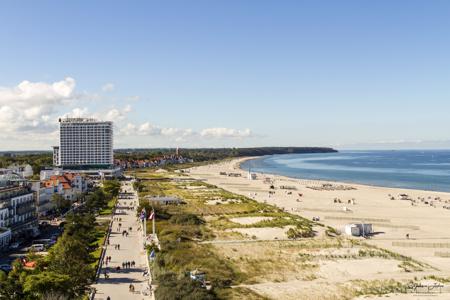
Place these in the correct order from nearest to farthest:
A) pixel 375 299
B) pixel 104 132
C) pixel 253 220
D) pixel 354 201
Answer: pixel 375 299 → pixel 253 220 → pixel 354 201 → pixel 104 132

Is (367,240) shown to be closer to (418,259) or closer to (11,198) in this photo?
(418,259)

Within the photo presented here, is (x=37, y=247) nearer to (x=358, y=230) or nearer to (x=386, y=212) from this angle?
(x=358, y=230)

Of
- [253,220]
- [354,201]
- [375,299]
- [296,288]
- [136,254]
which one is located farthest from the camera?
[354,201]

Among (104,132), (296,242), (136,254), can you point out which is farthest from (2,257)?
(104,132)

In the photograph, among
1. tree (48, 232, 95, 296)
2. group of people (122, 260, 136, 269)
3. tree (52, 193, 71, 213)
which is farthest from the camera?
tree (52, 193, 71, 213)

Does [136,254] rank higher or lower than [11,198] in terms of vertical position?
lower

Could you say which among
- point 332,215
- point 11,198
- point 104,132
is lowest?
point 332,215

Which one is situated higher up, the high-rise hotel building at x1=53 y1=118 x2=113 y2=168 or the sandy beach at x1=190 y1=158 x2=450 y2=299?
the high-rise hotel building at x1=53 y1=118 x2=113 y2=168

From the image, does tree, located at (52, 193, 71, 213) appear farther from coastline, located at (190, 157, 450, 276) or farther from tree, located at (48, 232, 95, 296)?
coastline, located at (190, 157, 450, 276)

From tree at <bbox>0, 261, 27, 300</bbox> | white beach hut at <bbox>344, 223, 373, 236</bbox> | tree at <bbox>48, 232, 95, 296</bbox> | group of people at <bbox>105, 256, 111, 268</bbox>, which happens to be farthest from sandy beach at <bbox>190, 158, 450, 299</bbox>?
tree at <bbox>0, 261, 27, 300</bbox>
